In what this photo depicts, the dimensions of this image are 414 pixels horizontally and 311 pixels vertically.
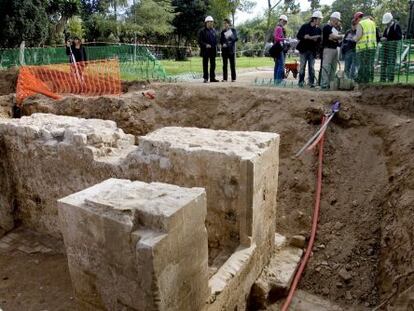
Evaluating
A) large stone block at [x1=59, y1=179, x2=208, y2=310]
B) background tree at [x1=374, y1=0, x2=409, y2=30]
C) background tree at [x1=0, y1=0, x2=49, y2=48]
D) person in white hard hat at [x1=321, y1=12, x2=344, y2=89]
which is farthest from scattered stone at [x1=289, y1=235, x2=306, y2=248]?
background tree at [x1=374, y1=0, x2=409, y2=30]

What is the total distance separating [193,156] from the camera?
4.81m

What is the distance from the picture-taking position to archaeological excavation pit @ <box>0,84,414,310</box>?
3.72 metres

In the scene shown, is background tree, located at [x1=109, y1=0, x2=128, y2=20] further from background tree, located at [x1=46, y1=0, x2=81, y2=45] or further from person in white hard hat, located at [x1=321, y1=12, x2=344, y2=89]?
person in white hard hat, located at [x1=321, y1=12, x2=344, y2=89]

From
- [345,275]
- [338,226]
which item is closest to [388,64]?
[338,226]

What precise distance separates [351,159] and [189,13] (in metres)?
28.5

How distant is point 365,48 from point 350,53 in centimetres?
46

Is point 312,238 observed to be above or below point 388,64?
below

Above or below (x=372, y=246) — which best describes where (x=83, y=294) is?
above

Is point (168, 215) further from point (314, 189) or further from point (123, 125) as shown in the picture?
point (123, 125)

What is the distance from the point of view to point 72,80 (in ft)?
42.8

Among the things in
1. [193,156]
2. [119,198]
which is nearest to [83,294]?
[119,198]

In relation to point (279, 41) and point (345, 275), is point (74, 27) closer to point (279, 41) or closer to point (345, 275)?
point (279, 41)

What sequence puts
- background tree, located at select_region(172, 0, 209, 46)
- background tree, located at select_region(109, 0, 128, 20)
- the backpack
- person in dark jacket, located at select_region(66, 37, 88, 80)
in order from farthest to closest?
background tree, located at select_region(109, 0, 128, 20)
background tree, located at select_region(172, 0, 209, 46)
person in dark jacket, located at select_region(66, 37, 88, 80)
the backpack

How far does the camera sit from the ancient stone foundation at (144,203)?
3283mm
